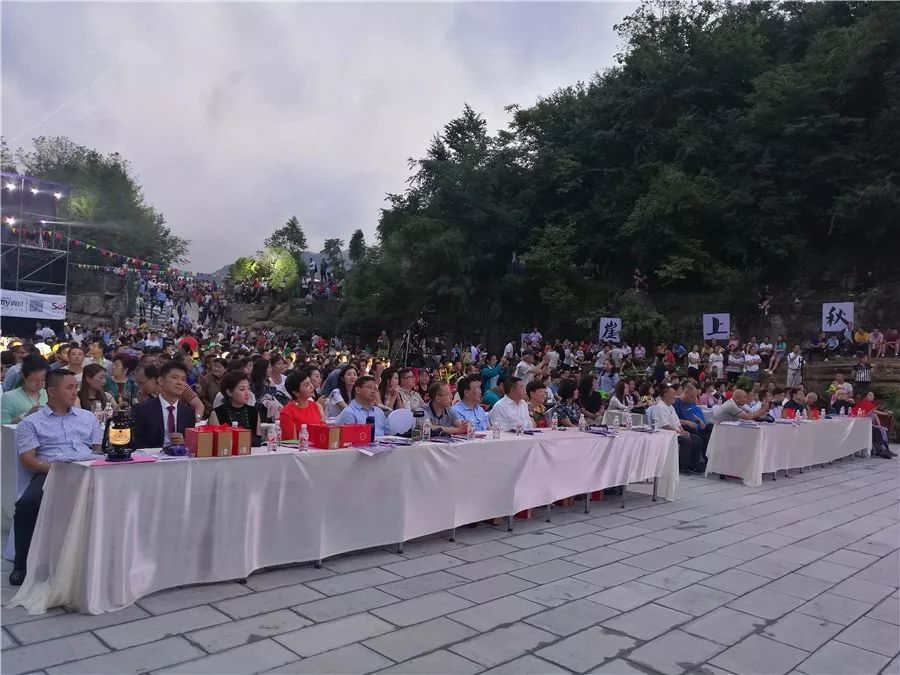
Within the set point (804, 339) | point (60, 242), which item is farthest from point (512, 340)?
point (60, 242)

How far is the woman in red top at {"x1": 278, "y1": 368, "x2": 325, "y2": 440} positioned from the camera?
213 inches

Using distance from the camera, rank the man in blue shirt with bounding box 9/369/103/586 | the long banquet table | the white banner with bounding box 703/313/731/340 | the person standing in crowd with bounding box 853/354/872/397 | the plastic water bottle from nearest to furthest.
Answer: the long banquet table < the man in blue shirt with bounding box 9/369/103/586 < the plastic water bottle < the person standing in crowd with bounding box 853/354/872/397 < the white banner with bounding box 703/313/731/340

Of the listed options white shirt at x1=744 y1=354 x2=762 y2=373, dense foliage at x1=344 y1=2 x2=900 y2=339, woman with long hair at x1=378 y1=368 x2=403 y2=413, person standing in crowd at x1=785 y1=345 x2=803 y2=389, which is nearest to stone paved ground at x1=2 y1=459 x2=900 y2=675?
woman with long hair at x1=378 y1=368 x2=403 y2=413

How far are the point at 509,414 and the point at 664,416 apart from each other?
122 inches

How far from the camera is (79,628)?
11.3ft

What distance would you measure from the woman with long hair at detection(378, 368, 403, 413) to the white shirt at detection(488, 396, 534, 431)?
1.32 metres

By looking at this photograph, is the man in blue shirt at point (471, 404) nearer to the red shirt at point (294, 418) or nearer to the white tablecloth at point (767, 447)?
the red shirt at point (294, 418)

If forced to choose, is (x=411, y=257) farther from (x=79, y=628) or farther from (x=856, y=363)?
(x=79, y=628)

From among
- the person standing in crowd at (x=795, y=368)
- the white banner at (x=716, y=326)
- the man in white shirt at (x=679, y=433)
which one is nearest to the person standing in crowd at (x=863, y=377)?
the person standing in crowd at (x=795, y=368)

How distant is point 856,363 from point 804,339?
483cm

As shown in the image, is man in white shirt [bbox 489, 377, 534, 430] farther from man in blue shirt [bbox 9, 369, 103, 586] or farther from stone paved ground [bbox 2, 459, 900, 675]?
man in blue shirt [bbox 9, 369, 103, 586]

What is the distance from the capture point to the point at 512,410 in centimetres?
708

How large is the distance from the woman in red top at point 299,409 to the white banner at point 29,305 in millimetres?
20954

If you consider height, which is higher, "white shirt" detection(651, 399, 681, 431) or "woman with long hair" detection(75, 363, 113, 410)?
"woman with long hair" detection(75, 363, 113, 410)
